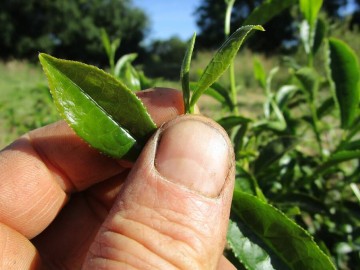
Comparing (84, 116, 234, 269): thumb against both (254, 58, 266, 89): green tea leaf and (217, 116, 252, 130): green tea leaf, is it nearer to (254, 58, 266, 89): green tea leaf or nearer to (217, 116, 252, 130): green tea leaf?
(217, 116, 252, 130): green tea leaf

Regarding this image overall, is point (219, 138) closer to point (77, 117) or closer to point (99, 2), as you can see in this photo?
point (77, 117)

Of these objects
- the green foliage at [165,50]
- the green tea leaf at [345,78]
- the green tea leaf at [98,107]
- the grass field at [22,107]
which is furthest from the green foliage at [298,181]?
the green foliage at [165,50]

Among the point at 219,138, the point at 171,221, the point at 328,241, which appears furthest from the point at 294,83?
the point at 171,221

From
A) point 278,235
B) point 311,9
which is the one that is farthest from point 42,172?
point 311,9

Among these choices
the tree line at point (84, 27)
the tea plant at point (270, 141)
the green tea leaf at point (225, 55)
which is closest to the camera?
the green tea leaf at point (225, 55)

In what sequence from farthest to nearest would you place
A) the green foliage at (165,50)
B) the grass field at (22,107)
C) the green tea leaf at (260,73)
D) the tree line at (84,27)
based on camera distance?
1. the green foliage at (165,50)
2. the tree line at (84,27)
3. the grass field at (22,107)
4. the green tea leaf at (260,73)

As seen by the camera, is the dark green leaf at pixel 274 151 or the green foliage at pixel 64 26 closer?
the dark green leaf at pixel 274 151

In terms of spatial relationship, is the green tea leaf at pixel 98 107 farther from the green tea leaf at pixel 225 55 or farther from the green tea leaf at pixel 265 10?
the green tea leaf at pixel 265 10

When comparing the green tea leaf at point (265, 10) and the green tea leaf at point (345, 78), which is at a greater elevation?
the green tea leaf at point (265, 10)
